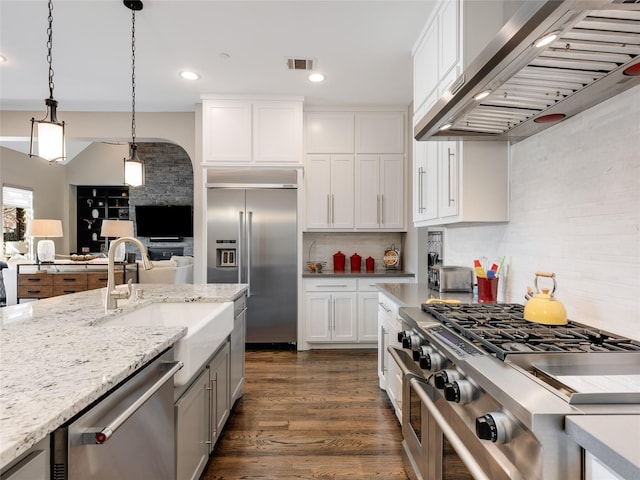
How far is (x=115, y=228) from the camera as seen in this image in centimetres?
574

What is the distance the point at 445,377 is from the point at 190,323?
5.34 ft

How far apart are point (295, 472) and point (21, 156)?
914 cm

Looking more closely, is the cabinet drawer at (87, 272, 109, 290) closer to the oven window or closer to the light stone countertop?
the light stone countertop

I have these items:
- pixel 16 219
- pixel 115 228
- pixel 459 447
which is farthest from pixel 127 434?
pixel 16 219

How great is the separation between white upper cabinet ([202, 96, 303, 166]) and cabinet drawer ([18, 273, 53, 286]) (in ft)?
9.75

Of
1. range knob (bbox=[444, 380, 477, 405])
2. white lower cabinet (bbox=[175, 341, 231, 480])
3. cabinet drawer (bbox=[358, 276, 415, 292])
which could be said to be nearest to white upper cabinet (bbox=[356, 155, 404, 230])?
cabinet drawer (bbox=[358, 276, 415, 292])

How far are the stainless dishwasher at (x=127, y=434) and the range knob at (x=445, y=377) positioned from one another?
92 cm

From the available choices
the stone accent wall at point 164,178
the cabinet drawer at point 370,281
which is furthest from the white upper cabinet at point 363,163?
the stone accent wall at point 164,178

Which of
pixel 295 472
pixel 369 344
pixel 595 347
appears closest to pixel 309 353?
pixel 369 344

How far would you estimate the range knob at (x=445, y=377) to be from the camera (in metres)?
1.15

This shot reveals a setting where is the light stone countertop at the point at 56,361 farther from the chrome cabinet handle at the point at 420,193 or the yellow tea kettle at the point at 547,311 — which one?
the chrome cabinet handle at the point at 420,193

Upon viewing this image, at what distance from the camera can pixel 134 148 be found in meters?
2.68

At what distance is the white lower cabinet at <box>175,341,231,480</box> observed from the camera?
1.45 m

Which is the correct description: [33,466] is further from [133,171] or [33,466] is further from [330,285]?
[330,285]
